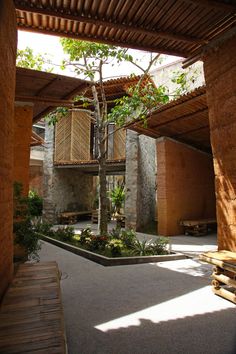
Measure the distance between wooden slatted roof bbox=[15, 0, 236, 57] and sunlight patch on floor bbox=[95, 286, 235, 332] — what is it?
13.8ft

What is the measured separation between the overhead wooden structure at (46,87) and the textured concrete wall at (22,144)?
52 cm

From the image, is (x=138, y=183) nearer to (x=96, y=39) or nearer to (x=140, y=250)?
(x=140, y=250)

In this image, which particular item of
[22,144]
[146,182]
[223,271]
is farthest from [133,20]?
[146,182]

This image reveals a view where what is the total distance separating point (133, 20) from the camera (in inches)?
163

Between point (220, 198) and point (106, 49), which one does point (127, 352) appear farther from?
point (106, 49)

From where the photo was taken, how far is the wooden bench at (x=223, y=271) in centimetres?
387

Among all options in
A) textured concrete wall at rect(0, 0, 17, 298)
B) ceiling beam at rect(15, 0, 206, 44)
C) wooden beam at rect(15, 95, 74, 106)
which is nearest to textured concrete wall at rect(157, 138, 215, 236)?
wooden beam at rect(15, 95, 74, 106)

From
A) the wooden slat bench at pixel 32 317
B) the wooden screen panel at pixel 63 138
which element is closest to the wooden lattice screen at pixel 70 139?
the wooden screen panel at pixel 63 138

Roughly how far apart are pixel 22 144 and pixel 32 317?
5205 millimetres

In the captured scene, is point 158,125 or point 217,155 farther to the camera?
point 158,125

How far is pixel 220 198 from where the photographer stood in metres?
4.71

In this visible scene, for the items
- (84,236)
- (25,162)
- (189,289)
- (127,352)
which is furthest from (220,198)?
(84,236)

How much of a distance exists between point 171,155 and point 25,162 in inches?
254

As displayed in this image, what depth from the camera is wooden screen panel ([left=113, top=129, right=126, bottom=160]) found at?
1490cm
